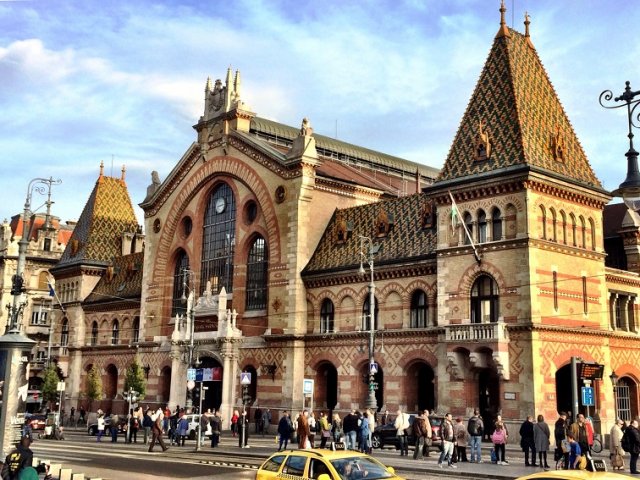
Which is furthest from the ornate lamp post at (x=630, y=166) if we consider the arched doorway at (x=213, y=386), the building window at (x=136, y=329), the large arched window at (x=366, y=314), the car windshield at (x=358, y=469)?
the building window at (x=136, y=329)

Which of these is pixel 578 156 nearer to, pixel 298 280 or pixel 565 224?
pixel 565 224

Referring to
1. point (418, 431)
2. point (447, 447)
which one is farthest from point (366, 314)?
point (447, 447)

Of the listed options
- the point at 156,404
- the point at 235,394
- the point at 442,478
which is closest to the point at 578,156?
the point at 442,478

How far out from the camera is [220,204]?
56250 millimetres

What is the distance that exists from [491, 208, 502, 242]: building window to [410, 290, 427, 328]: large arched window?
607 centimetres

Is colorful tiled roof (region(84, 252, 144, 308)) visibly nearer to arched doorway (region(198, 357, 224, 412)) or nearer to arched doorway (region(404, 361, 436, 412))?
arched doorway (region(198, 357, 224, 412))

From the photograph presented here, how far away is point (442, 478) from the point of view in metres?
A: 24.3

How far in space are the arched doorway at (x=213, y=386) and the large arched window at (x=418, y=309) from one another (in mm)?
15673

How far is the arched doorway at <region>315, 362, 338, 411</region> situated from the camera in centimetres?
4759

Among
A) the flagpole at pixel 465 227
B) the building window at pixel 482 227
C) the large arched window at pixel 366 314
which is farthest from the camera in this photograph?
the large arched window at pixel 366 314

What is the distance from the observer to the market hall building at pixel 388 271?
37.3m

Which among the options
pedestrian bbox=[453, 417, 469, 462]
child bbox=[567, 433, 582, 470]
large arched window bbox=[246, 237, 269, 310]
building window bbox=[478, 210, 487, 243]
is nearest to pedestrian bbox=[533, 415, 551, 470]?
child bbox=[567, 433, 582, 470]

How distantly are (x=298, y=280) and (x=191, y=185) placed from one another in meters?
14.6

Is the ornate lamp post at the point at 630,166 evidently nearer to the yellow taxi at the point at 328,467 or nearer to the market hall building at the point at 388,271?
the yellow taxi at the point at 328,467
